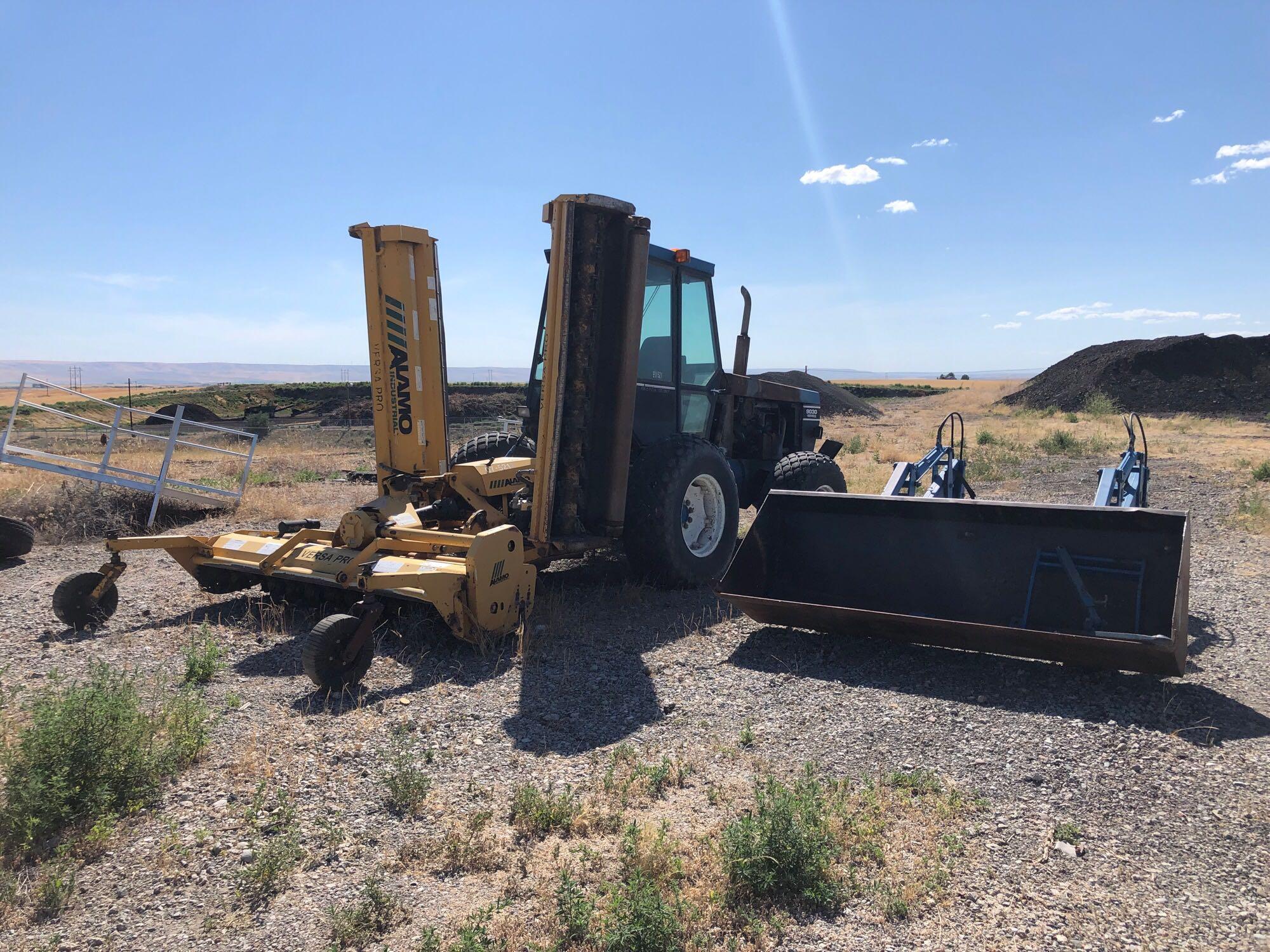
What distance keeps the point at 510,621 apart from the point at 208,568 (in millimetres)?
2593

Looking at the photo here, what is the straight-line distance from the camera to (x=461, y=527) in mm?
6289

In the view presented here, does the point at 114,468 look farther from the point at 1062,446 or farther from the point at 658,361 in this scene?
the point at 1062,446

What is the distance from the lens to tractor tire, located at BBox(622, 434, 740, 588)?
655cm

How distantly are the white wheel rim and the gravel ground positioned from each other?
1.80 ft

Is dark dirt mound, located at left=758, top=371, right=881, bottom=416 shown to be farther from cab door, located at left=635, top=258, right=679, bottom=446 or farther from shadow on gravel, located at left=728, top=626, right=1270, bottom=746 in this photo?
shadow on gravel, located at left=728, top=626, right=1270, bottom=746

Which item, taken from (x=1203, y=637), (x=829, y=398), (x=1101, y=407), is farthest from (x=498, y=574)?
(x=829, y=398)

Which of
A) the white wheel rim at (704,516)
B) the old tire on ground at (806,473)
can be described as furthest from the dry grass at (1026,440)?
the white wheel rim at (704,516)

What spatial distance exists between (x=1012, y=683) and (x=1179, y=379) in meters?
37.1

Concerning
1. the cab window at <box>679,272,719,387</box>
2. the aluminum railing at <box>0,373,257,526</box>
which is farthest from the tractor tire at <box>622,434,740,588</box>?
the aluminum railing at <box>0,373,257,526</box>

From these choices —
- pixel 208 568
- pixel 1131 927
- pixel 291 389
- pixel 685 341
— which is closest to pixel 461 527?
pixel 208 568

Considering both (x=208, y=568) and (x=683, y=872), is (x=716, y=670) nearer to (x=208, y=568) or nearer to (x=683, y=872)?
(x=683, y=872)

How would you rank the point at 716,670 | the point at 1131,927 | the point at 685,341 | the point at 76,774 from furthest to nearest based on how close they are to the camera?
the point at 685,341 < the point at 716,670 < the point at 76,774 < the point at 1131,927

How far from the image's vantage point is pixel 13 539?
855 cm

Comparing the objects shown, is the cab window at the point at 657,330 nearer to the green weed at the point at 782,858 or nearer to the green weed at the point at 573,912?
the green weed at the point at 782,858
